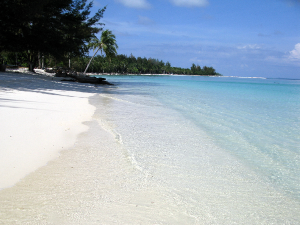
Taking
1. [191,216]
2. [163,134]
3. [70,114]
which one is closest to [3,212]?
[191,216]

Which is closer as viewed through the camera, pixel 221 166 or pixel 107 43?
pixel 221 166

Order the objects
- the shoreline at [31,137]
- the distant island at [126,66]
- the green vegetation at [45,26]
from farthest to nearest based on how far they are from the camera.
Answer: the distant island at [126,66], the green vegetation at [45,26], the shoreline at [31,137]

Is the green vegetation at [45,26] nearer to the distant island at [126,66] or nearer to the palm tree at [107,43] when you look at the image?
the palm tree at [107,43]

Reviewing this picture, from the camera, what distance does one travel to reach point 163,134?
476 cm

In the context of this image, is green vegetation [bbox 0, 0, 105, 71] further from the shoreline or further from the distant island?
the distant island

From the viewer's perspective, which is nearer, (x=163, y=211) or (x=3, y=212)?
(x=3, y=212)

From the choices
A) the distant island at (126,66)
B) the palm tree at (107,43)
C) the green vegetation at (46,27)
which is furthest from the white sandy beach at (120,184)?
the distant island at (126,66)

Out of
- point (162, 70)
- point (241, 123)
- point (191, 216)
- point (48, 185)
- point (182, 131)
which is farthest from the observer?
point (162, 70)

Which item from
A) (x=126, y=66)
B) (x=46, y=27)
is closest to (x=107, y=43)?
(x=46, y=27)

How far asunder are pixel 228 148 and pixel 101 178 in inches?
93.4

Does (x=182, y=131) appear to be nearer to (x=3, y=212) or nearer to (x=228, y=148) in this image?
(x=228, y=148)

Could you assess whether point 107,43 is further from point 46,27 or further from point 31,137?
point 31,137

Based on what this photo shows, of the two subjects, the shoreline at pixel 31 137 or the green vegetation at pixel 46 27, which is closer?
the shoreline at pixel 31 137

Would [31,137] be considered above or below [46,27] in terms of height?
below
